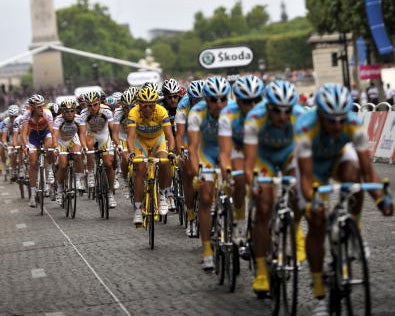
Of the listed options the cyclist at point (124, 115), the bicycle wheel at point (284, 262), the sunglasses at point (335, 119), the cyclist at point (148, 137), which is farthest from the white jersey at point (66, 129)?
the sunglasses at point (335, 119)

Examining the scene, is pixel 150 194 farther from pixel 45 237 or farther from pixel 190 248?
pixel 45 237

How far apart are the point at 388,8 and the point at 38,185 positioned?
28.0 m

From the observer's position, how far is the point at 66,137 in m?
20.8

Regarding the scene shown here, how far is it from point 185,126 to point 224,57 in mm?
13215

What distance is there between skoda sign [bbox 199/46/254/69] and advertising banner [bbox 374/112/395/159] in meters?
3.60

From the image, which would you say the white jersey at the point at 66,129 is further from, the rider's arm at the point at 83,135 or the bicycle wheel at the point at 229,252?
the bicycle wheel at the point at 229,252

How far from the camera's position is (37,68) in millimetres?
153750

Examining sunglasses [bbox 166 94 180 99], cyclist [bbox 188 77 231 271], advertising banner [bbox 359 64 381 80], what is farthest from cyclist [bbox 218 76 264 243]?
advertising banner [bbox 359 64 381 80]

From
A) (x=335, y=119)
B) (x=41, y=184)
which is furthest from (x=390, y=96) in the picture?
(x=335, y=119)

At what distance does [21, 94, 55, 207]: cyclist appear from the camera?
840 inches

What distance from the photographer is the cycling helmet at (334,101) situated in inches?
322

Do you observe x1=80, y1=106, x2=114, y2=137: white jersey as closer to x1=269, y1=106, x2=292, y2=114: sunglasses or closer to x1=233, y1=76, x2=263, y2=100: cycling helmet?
x1=233, y1=76, x2=263, y2=100: cycling helmet

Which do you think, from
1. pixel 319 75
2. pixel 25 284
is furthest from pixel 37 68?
pixel 25 284

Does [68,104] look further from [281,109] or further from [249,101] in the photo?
[281,109]
